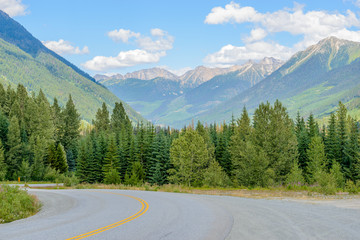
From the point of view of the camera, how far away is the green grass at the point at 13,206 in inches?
568

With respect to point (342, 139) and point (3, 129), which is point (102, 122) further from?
point (342, 139)

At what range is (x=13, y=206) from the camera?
614 inches

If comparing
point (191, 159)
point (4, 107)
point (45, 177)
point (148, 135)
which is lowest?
point (45, 177)

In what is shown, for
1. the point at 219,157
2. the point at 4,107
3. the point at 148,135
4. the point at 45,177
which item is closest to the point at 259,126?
the point at 219,157

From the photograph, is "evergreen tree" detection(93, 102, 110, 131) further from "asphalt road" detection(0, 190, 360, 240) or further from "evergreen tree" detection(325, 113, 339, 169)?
"asphalt road" detection(0, 190, 360, 240)

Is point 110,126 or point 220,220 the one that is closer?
point 220,220

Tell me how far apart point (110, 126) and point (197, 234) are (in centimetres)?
9397

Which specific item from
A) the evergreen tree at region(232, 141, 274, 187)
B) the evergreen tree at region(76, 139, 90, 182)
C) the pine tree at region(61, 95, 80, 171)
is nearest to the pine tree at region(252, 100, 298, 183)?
the evergreen tree at region(232, 141, 274, 187)

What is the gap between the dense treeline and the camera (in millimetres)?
50906

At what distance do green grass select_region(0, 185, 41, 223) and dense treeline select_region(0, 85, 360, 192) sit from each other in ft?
98.1

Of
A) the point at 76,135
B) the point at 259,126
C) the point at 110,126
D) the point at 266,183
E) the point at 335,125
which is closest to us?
the point at 266,183

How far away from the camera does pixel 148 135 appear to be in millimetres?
73312

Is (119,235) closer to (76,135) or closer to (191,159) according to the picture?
(191,159)

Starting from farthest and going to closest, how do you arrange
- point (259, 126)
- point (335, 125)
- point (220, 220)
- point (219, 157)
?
point (219, 157)
point (335, 125)
point (259, 126)
point (220, 220)
